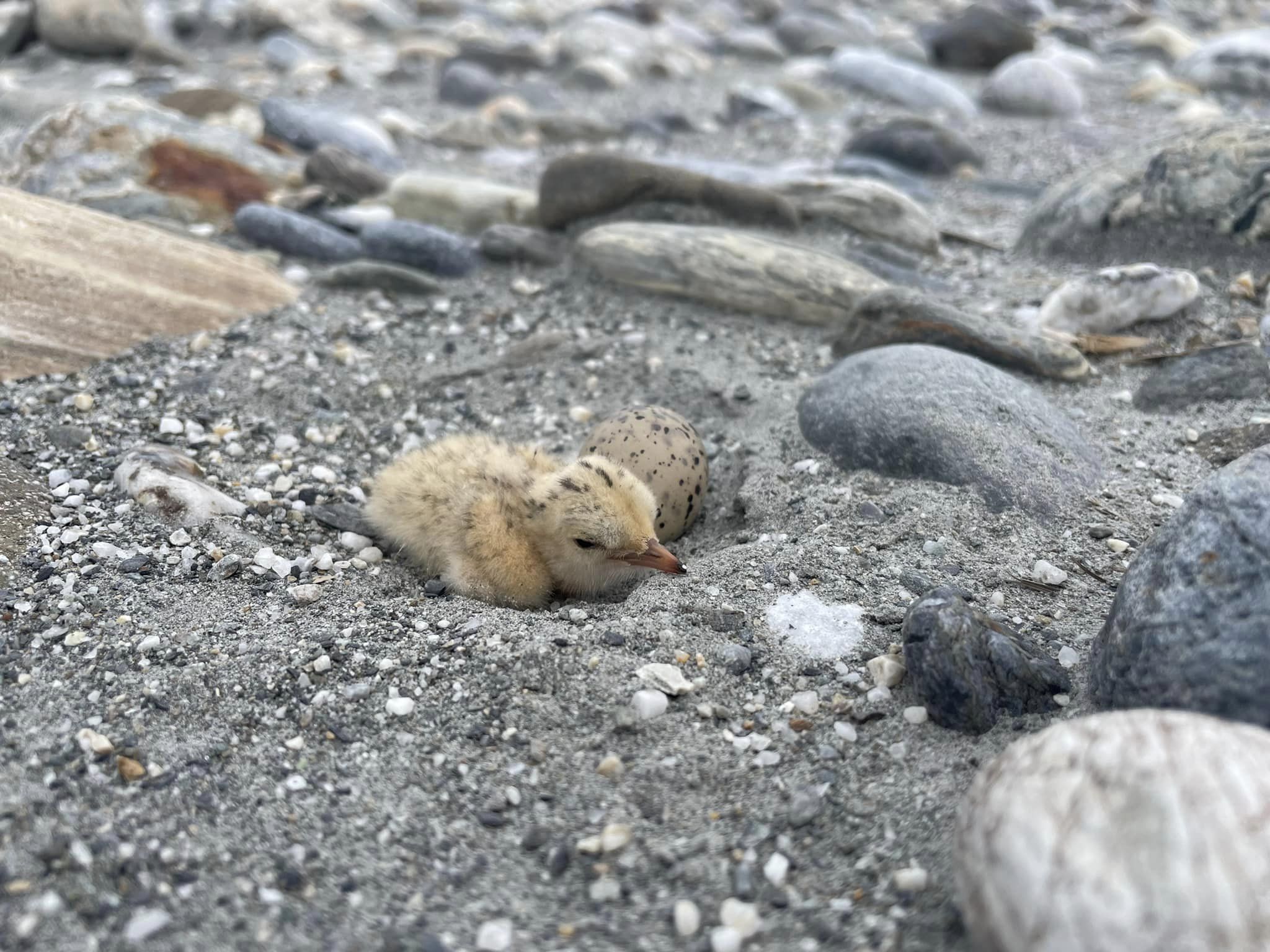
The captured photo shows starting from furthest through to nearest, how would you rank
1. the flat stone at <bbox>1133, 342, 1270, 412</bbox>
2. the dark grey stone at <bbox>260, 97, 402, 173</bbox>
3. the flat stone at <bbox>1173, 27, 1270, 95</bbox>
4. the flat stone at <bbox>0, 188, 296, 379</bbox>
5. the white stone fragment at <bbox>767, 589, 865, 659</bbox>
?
the flat stone at <bbox>1173, 27, 1270, 95</bbox> < the dark grey stone at <bbox>260, 97, 402, 173</bbox> < the flat stone at <bbox>0, 188, 296, 379</bbox> < the flat stone at <bbox>1133, 342, 1270, 412</bbox> < the white stone fragment at <bbox>767, 589, 865, 659</bbox>

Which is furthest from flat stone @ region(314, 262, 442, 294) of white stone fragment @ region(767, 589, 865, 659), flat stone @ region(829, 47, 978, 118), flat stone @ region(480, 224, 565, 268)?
flat stone @ region(829, 47, 978, 118)

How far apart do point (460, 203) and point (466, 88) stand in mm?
4101

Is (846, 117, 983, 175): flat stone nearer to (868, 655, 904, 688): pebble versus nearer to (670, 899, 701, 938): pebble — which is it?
(868, 655, 904, 688): pebble

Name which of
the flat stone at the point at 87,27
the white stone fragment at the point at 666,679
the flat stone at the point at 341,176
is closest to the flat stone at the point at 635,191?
the flat stone at the point at 341,176

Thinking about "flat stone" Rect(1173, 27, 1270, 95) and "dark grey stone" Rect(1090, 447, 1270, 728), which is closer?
"dark grey stone" Rect(1090, 447, 1270, 728)

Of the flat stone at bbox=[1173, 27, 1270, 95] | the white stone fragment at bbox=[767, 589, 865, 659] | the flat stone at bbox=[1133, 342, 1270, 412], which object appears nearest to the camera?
the white stone fragment at bbox=[767, 589, 865, 659]

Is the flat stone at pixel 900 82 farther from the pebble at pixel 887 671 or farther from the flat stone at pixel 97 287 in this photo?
the pebble at pixel 887 671

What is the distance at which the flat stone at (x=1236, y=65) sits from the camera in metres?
9.55

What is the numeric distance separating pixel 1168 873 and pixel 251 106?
25.2ft

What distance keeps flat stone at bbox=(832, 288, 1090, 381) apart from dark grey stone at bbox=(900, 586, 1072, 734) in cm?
185

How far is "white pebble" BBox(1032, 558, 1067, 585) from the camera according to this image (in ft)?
10.0

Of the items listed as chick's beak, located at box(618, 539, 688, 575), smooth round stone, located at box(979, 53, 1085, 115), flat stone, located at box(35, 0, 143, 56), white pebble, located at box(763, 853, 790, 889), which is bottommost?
flat stone, located at box(35, 0, 143, 56)

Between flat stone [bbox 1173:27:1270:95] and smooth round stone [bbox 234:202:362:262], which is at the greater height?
flat stone [bbox 1173:27:1270:95]

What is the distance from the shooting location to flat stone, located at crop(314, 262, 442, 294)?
4.99 m
